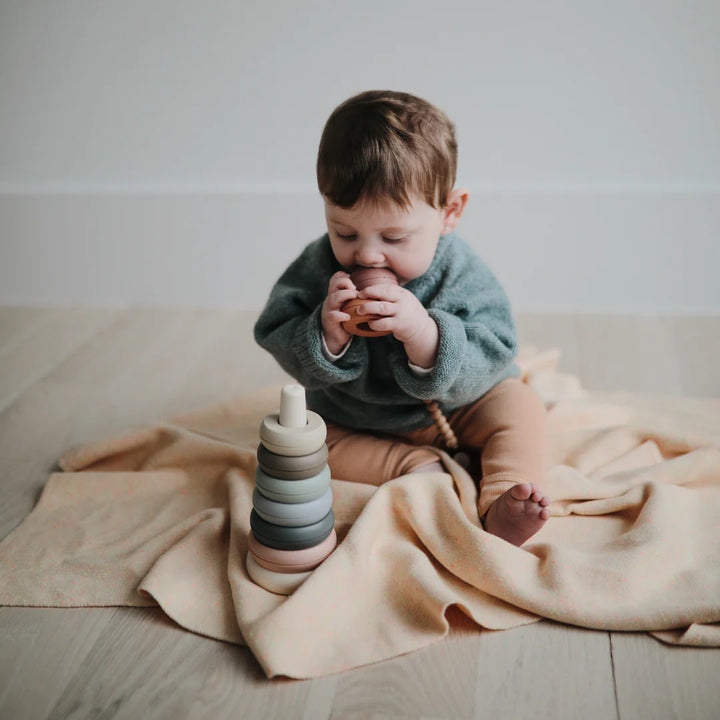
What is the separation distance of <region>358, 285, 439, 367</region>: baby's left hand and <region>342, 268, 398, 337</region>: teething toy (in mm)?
13

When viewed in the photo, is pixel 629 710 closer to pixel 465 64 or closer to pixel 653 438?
pixel 653 438

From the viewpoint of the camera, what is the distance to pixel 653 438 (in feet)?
4.59

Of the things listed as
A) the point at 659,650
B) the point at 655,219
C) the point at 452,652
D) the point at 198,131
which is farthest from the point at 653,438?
the point at 198,131

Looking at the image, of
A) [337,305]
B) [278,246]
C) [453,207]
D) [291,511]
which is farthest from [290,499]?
[278,246]

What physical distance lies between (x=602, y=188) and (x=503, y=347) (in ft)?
3.29

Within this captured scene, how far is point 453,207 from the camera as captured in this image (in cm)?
125

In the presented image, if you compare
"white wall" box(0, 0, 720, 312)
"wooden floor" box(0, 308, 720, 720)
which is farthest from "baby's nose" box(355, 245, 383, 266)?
"white wall" box(0, 0, 720, 312)

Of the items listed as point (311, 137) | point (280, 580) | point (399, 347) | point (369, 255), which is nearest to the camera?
point (280, 580)

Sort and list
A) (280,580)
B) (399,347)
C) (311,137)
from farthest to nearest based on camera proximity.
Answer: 1. (311,137)
2. (399,347)
3. (280,580)

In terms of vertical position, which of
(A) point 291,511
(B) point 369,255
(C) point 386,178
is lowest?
(A) point 291,511

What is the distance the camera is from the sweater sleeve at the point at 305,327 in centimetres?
123

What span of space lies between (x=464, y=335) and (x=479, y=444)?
20 cm

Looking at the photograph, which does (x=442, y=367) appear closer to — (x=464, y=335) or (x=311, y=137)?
(x=464, y=335)

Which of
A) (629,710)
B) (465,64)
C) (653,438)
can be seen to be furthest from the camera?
(465,64)
